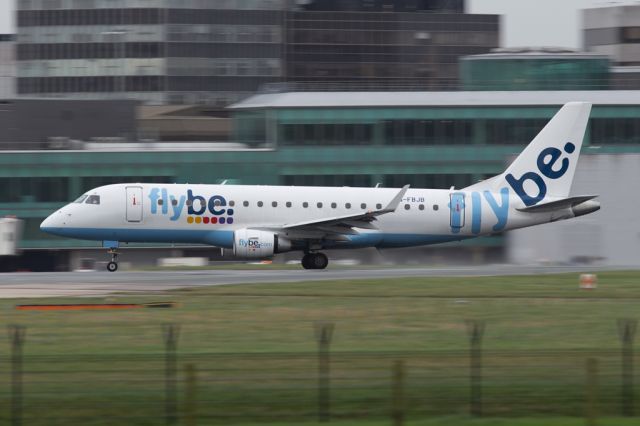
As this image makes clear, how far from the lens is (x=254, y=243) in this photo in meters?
46.7

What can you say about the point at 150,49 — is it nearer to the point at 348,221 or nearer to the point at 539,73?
the point at 539,73

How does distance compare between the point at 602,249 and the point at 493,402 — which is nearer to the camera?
the point at 493,402

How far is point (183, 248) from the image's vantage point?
72.6 metres

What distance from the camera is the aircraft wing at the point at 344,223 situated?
4772 cm

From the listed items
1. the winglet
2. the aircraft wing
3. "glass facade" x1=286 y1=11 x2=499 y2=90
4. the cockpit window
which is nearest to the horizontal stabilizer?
the aircraft wing

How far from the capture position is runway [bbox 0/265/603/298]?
37562mm

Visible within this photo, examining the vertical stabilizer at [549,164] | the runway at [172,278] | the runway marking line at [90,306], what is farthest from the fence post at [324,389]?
the vertical stabilizer at [549,164]

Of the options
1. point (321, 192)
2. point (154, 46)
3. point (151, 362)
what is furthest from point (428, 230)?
point (154, 46)

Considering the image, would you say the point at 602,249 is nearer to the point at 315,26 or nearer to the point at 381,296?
the point at 381,296

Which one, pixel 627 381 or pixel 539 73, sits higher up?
pixel 539 73

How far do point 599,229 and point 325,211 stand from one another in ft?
59.2

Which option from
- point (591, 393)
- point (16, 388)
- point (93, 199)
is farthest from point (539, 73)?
point (16, 388)

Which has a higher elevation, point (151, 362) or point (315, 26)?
point (315, 26)

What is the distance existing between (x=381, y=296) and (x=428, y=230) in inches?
588
